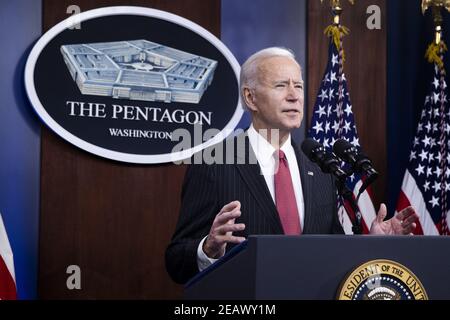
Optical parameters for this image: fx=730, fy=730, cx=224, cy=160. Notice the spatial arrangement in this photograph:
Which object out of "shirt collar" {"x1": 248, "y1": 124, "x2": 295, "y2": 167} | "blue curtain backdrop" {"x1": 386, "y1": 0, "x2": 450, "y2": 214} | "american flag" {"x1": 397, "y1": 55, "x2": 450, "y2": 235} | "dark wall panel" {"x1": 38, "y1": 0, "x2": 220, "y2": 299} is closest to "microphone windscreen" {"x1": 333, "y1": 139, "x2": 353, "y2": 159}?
"shirt collar" {"x1": 248, "y1": 124, "x2": 295, "y2": 167}

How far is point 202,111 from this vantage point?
4176 millimetres

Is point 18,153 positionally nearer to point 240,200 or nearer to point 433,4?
point 240,200

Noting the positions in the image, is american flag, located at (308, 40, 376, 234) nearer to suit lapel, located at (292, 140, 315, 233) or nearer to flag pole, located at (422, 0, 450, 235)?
flag pole, located at (422, 0, 450, 235)

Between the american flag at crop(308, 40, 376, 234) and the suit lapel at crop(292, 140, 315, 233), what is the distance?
1.51 metres

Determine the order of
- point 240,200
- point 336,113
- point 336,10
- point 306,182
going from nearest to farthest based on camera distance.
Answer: point 240,200, point 306,182, point 336,10, point 336,113

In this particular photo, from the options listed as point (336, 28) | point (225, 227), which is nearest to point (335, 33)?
point (336, 28)

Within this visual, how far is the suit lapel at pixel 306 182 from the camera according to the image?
257 cm

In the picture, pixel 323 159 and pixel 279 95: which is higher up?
pixel 279 95

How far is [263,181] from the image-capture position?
2600 millimetres

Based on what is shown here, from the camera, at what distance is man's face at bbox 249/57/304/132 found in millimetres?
2695

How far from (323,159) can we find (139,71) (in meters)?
2.10

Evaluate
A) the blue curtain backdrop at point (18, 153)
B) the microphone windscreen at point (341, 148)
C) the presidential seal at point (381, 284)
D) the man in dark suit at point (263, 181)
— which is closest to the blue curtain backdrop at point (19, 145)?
the blue curtain backdrop at point (18, 153)

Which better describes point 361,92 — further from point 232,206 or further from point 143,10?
point 232,206

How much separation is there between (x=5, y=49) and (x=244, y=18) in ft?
4.63
